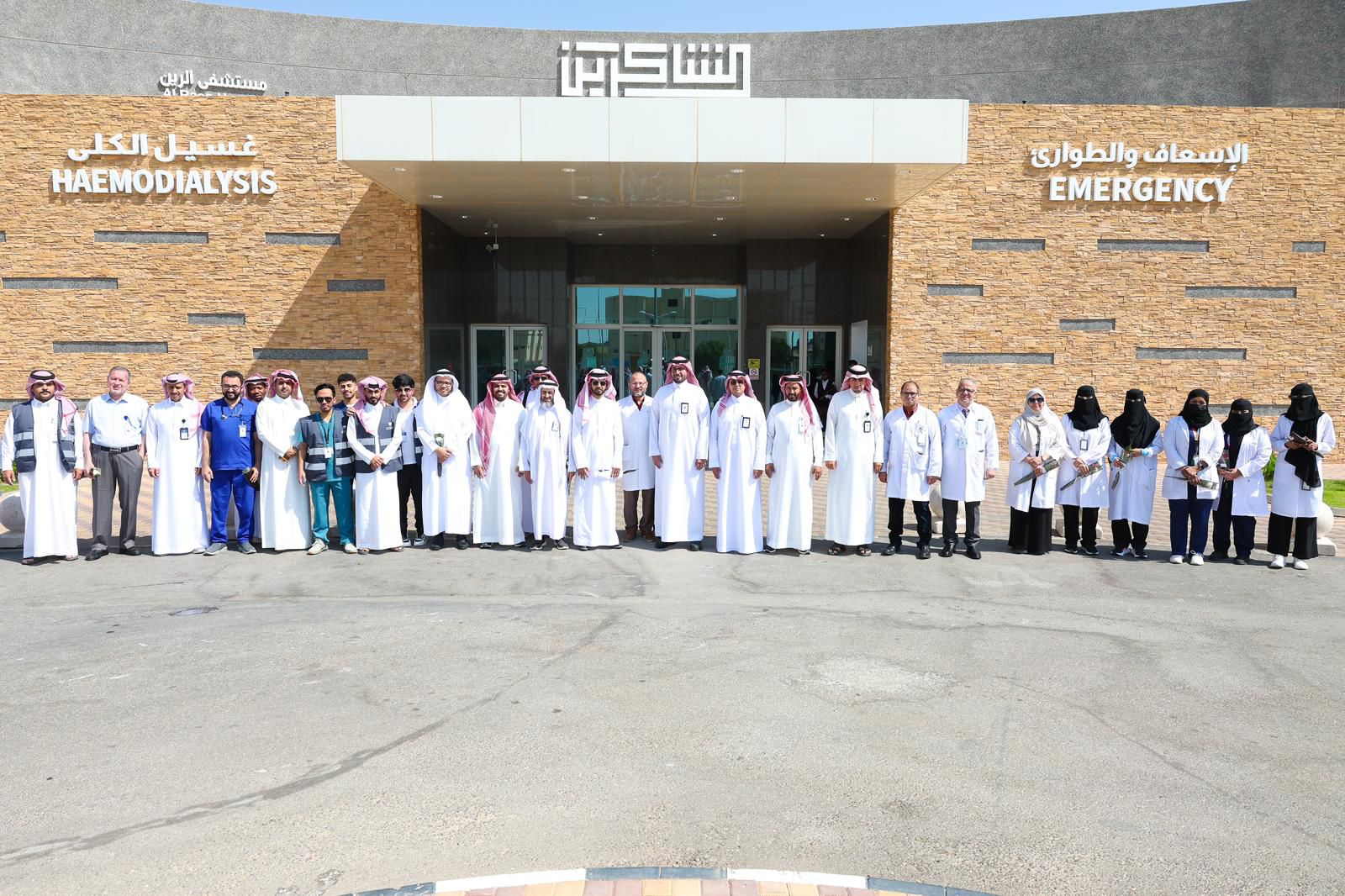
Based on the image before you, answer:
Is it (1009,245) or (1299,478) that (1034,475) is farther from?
(1009,245)

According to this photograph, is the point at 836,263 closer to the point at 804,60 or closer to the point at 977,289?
the point at 977,289

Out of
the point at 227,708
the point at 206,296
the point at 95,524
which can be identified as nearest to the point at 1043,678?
the point at 227,708

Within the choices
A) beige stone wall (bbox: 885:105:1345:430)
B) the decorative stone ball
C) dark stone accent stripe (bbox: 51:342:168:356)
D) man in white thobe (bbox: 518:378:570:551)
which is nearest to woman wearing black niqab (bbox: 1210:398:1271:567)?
man in white thobe (bbox: 518:378:570:551)

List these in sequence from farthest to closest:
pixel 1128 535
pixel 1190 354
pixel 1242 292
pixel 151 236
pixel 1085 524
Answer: pixel 1190 354 < pixel 1242 292 < pixel 151 236 < pixel 1085 524 < pixel 1128 535

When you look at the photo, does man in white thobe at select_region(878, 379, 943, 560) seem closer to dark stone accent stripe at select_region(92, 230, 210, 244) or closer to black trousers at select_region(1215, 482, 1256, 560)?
black trousers at select_region(1215, 482, 1256, 560)

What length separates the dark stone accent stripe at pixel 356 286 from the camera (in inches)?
672

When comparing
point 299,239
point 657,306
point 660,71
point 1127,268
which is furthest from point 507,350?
point 1127,268

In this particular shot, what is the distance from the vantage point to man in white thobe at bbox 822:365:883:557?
9.36 metres

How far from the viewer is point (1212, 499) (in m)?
9.05

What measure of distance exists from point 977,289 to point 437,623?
42.5ft

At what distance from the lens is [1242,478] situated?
9.06 metres

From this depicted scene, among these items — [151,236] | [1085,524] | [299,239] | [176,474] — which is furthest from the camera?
[299,239]

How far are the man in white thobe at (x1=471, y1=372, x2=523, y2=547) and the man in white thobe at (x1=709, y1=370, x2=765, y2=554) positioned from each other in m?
1.92

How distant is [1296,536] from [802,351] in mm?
13547
